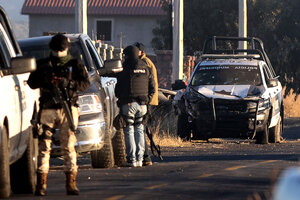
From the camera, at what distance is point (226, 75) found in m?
22.1

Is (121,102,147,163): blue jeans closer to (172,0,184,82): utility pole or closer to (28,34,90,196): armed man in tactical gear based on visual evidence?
(28,34,90,196): armed man in tactical gear

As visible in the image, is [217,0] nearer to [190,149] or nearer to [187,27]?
[187,27]

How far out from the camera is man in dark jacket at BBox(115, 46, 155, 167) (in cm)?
1538

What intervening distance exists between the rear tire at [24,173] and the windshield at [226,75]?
36.1 feet

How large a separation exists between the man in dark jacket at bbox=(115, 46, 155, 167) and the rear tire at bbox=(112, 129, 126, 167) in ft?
0.90

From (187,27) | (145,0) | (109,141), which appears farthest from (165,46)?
(109,141)

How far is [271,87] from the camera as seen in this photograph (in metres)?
22.0

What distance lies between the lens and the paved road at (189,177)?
10953 millimetres

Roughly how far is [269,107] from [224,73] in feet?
4.55

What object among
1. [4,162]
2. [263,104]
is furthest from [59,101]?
[263,104]

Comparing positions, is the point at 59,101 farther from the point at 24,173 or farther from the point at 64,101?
the point at 24,173

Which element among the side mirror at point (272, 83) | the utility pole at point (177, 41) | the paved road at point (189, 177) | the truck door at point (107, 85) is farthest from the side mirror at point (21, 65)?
the utility pole at point (177, 41)

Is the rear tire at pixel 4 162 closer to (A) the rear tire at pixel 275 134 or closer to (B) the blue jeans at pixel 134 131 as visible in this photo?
(B) the blue jeans at pixel 134 131

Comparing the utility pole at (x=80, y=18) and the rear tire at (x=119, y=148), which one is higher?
the utility pole at (x=80, y=18)
